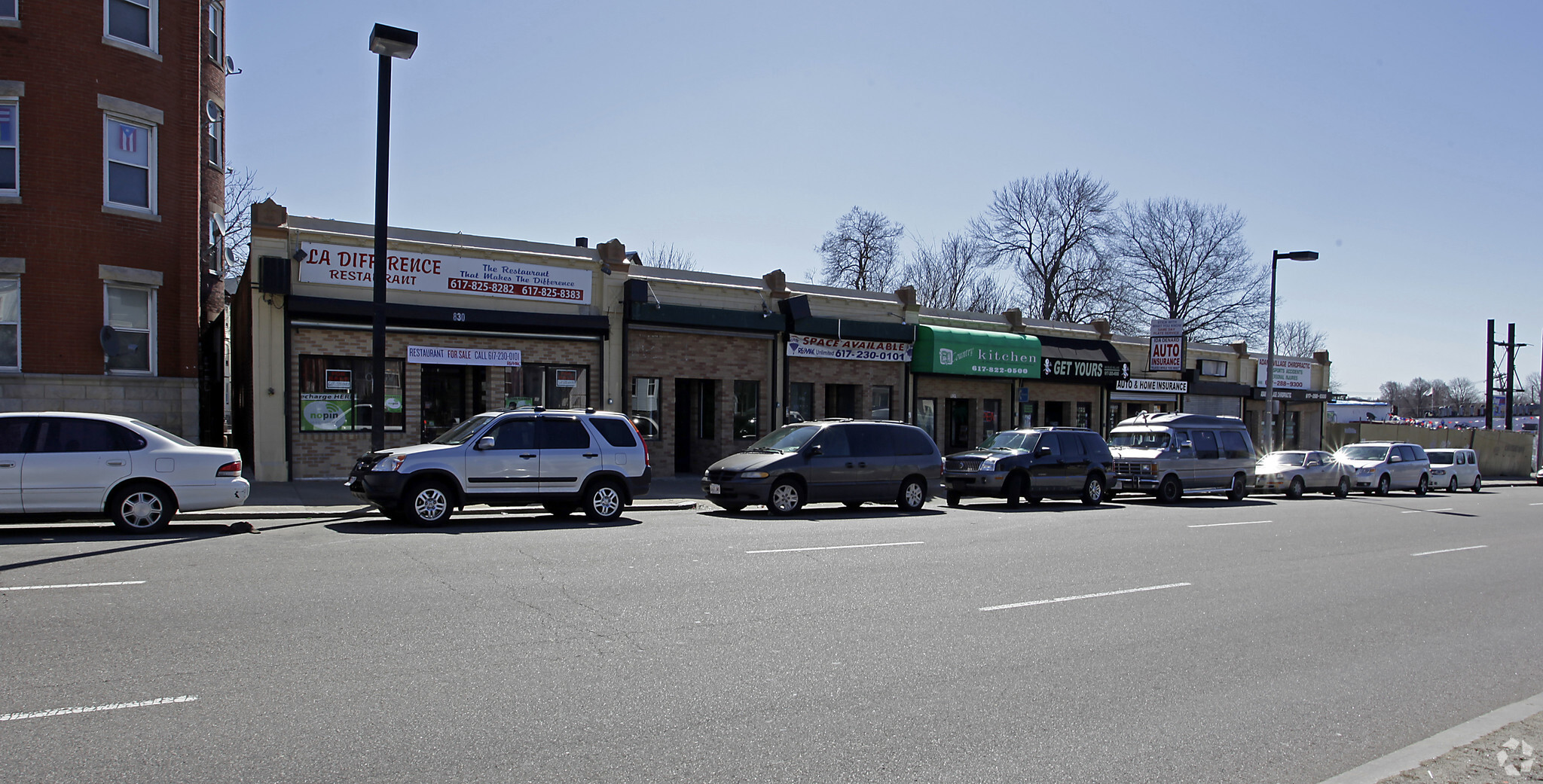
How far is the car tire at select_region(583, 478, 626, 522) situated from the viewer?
48.9ft

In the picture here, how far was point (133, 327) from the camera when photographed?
1900cm

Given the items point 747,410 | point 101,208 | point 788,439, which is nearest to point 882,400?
point 747,410

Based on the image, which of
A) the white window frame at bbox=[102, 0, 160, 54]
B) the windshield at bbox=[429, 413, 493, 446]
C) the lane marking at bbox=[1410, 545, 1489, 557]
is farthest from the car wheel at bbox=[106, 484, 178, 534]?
the lane marking at bbox=[1410, 545, 1489, 557]

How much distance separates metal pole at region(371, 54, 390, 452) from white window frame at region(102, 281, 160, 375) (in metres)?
6.77

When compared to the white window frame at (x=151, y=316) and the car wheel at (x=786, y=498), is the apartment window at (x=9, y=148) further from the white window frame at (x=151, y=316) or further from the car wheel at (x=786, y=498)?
the car wheel at (x=786, y=498)

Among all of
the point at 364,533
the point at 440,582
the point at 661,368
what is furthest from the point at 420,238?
the point at 440,582

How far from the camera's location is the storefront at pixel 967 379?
28438mm

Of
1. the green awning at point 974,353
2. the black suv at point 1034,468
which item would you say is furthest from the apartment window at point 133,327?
the green awning at point 974,353

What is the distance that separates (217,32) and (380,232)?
38.5 feet

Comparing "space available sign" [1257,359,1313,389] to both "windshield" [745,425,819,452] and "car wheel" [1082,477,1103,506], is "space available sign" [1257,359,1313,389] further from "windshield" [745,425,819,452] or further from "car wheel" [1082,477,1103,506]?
"windshield" [745,425,819,452]

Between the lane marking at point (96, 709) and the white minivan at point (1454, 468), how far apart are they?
36.3m

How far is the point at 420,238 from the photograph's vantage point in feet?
68.3

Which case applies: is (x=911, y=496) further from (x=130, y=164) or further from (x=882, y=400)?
(x=130, y=164)

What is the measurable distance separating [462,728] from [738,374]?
20.3 meters
